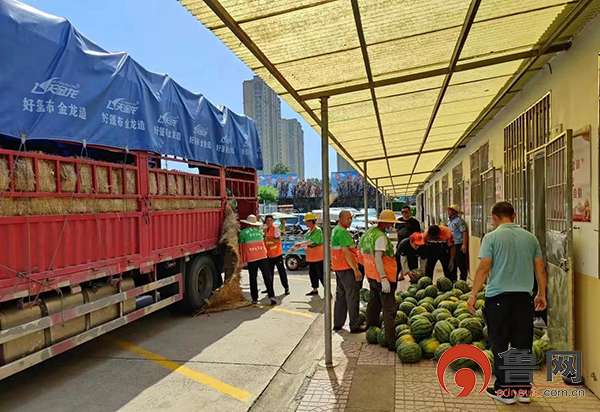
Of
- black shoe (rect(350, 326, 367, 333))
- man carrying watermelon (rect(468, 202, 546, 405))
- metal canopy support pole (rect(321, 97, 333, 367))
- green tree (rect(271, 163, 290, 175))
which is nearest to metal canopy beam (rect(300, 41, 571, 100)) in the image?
metal canopy support pole (rect(321, 97, 333, 367))

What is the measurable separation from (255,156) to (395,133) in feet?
12.6

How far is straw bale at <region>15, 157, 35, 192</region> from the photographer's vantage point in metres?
4.43

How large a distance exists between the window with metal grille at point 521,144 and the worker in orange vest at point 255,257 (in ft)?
14.4

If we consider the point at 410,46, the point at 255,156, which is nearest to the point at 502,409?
the point at 410,46

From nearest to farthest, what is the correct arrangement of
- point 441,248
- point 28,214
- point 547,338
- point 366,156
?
point 28,214 → point 547,338 → point 441,248 → point 366,156

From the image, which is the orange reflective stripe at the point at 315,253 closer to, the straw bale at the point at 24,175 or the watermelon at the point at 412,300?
the watermelon at the point at 412,300

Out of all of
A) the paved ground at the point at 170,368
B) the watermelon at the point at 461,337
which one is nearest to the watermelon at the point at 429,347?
the watermelon at the point at 461,337

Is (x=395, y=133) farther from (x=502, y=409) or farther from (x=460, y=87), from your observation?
(x=502, y=409)

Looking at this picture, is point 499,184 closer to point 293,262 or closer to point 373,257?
point 373,257

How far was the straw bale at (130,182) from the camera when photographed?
241 inches

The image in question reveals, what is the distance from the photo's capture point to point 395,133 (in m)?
7.95

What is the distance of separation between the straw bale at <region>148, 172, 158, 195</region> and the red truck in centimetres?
2

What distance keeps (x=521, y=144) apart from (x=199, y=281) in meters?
5.74

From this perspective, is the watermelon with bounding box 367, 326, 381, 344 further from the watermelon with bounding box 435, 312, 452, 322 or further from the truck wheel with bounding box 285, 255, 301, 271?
the truck wheel with bounding box 285, 255, 301, 271
